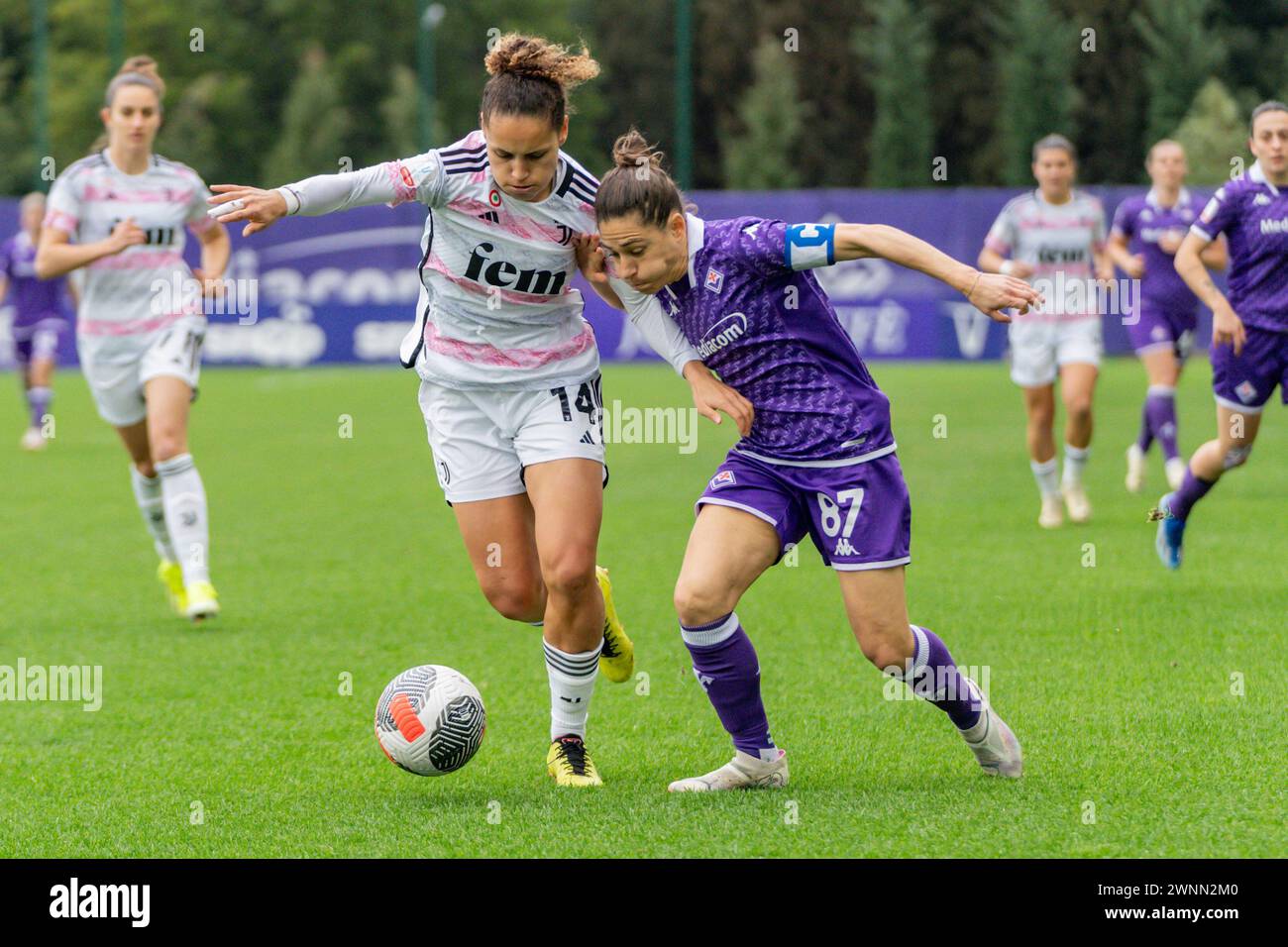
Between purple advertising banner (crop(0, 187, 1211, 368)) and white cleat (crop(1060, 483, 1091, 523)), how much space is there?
16.4m

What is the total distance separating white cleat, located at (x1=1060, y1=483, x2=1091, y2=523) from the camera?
36.8 ft

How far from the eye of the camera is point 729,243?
5.13m

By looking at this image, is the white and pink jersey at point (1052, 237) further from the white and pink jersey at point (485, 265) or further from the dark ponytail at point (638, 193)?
the dark ponytail at point (638, 193)

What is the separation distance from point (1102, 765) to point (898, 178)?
39.8 metres

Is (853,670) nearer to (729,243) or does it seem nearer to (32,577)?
(729,243)

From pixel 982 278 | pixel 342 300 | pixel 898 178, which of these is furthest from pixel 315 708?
pixel 898 178

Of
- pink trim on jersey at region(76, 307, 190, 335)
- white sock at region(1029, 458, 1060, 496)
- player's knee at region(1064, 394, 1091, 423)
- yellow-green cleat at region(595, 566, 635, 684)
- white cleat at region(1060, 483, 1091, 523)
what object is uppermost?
pink trim on jersey at region(76, 307, 190, 335)

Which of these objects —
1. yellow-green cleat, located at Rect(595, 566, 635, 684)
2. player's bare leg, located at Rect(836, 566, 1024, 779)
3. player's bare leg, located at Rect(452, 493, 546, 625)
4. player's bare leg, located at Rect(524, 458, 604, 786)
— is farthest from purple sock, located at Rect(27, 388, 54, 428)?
player's bare leg, located at Rect(836, 566, 1024, 779)

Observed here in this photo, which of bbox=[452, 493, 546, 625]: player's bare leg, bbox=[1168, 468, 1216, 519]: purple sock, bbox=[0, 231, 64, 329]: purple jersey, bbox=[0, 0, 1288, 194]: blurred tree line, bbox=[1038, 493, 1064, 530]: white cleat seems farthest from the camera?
bbox=[0, 0, 1288, 194]: blurred tree line

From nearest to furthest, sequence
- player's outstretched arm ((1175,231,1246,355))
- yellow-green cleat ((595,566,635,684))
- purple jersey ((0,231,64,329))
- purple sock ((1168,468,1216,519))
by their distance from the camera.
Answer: yellow-green cleat ((595,566,635,684)), player's outstretched arm ((1175,231,1246,355)), purple sock ((1168,468,1216,519)), purple jersey ((0,231,64,329))

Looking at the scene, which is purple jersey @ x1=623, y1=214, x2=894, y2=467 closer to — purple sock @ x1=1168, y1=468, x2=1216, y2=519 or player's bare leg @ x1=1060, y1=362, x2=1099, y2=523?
purple sock @ x1=1168, y1=468, x2=1216, y2=519

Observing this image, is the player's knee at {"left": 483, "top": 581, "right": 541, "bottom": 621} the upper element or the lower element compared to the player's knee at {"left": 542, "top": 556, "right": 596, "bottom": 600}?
lower

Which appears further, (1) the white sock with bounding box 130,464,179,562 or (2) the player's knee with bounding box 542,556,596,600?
(1) the white sock with bounding box 130,464,179,562

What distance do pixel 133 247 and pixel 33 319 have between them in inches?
433
